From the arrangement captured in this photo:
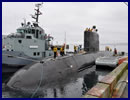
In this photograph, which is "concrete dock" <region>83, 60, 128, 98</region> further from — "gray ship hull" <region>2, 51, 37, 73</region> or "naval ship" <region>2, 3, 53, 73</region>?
"gray ship hull" <region>2, 51, 37, 73</region>

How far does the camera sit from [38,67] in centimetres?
646

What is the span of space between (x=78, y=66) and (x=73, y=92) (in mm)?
3310

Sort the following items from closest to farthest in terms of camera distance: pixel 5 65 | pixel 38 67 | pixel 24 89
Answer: pixel 24 89 < pixel 38 67 < pixel 5 65

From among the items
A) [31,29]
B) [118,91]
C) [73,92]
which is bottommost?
[73,92]

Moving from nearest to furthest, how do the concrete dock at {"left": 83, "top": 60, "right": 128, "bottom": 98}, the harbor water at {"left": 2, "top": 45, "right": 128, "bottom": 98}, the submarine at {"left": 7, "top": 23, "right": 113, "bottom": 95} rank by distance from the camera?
the concrete dock at {"left": 83, "top": 60, "right": 128, "bottom": 98} → the harbor water at {"left": 2, "top": 45, "right": 128, "bottom": 98} → the submarine at {"left": 7, "top": 23, "right": 113, "bottom": 95}

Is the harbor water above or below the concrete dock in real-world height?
below

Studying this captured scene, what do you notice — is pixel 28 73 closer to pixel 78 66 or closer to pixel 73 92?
pixel 73 92

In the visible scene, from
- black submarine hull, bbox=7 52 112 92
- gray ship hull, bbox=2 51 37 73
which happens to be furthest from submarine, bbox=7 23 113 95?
gray ship hull, bbox=2 51 37 73

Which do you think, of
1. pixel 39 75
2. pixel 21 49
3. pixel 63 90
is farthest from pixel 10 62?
pixel 63 90

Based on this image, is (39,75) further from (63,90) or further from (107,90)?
(107,90)

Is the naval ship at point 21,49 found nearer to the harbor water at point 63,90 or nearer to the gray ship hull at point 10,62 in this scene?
the gray ship hull at point 10,62

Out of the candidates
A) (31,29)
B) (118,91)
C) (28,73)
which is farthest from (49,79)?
(31,29)

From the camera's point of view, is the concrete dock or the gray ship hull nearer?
the concrete dock

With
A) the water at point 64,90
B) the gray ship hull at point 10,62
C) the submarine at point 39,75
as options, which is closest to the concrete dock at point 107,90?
the water at point 64,90
